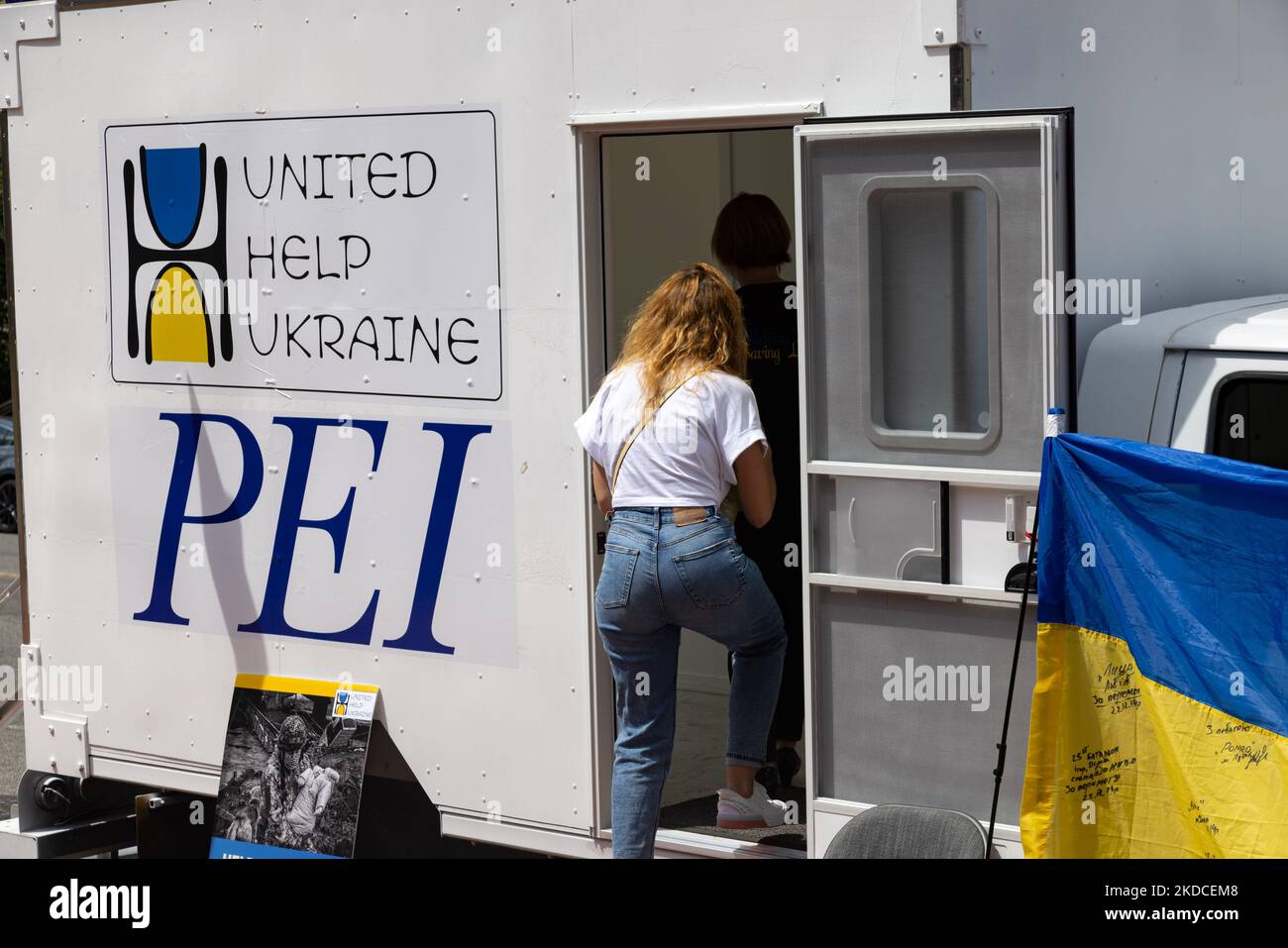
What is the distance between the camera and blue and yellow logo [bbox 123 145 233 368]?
505cm

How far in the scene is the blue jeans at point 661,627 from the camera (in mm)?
4082

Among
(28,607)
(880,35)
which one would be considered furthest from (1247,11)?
(28,607)

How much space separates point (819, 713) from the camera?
13.4 feet

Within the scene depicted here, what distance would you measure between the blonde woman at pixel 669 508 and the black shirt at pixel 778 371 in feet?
2.21

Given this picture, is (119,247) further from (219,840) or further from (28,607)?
(219,840)

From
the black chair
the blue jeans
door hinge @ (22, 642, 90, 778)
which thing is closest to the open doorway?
the blue jeans

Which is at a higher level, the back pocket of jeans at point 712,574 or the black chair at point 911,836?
the back pocket of jeans at point 712,574

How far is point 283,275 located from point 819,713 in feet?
7.01

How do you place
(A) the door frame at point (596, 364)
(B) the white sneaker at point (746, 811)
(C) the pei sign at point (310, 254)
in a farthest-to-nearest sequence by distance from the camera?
(C) the pei sign at point (310, 254)
(B) the white sneaker at point (746, 811)
(A) the door frame at point (596, 364)

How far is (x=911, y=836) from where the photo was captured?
3660 millimetres

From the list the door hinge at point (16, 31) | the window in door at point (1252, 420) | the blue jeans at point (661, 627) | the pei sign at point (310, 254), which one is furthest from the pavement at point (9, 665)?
the window in door at point (1252, 420)

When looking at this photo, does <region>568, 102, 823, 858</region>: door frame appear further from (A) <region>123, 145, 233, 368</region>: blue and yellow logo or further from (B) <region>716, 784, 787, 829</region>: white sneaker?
(A) <region>123, 145, 233, 368</region>: blue and yellow logo

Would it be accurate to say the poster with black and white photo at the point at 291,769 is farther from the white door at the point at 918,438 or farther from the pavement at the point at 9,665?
the white door at the point at 918,438

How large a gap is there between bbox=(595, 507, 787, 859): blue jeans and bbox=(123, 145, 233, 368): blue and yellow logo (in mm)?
1679
